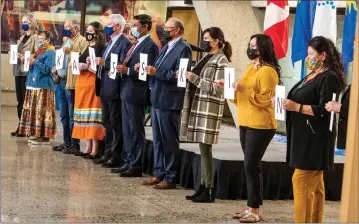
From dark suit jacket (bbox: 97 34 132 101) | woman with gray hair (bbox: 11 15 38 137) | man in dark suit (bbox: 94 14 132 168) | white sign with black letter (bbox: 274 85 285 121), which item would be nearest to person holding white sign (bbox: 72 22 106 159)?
man in dark suit (bbox: 94 14 132 168)

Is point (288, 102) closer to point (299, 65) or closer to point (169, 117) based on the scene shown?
point (169, 117)

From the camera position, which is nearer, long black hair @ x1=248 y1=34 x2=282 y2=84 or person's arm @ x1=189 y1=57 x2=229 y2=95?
long black hair @ x1=248 y1=34 x2=282 y2=84

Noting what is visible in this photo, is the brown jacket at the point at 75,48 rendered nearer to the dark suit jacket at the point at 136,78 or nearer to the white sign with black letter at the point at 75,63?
the white sign with black letter at the point at 75,63

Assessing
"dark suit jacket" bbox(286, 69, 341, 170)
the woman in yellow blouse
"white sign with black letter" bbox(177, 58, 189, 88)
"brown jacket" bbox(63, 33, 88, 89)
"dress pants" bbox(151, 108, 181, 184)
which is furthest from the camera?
"brown jacket" bbox(63, 33, 88, 89)

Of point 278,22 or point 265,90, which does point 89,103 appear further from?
point 265,90

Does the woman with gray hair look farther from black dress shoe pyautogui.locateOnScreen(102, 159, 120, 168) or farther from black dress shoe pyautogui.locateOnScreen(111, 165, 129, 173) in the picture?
black dress shoe pyautogui.locateOnScreen(111, 165, 129, 173)

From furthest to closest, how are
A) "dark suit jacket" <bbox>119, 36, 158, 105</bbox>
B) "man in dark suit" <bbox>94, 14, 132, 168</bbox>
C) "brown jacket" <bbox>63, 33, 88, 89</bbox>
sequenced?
"brown jacket" <bbox>63, 33, 88, 89</bbox> < "man in dark suit" <bbox>94, 14, 132, 168</bbox> < "dark suit jacket" <bbox>119, 36, 158, 105</bbox>

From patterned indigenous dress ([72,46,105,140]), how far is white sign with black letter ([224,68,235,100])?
3.82m

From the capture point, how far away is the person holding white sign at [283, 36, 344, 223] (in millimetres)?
6773

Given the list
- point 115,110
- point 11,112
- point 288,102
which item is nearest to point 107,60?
point 115,110

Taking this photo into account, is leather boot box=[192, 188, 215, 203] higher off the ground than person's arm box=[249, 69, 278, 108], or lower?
lower

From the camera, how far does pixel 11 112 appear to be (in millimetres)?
17750

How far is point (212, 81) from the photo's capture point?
8578 millimetres

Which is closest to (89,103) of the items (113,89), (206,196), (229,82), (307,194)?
(113,89)
